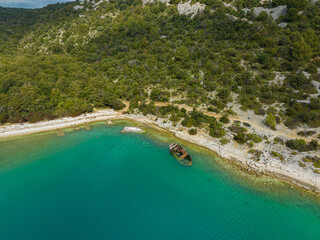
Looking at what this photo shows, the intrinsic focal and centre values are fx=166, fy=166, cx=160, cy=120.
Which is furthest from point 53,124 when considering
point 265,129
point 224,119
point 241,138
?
point 265,129

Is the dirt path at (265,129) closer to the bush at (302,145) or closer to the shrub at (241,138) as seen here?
the bush at (302,145)

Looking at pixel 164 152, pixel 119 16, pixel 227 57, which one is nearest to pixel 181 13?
pixel 119 16

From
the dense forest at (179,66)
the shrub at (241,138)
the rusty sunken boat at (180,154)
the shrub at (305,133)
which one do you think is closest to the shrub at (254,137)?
the shrub at (241,138)

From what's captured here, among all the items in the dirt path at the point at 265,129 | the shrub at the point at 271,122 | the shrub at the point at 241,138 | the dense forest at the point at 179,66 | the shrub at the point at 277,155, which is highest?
the dense forest at the point at 179,66

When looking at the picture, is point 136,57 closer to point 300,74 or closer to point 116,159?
point 116,159

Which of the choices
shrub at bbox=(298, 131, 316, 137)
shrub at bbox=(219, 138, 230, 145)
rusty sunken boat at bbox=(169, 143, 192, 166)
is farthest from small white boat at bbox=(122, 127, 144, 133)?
shrub at bbox=(298, 131, 316, 137)

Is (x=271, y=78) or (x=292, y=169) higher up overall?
(x=271, y=78)
